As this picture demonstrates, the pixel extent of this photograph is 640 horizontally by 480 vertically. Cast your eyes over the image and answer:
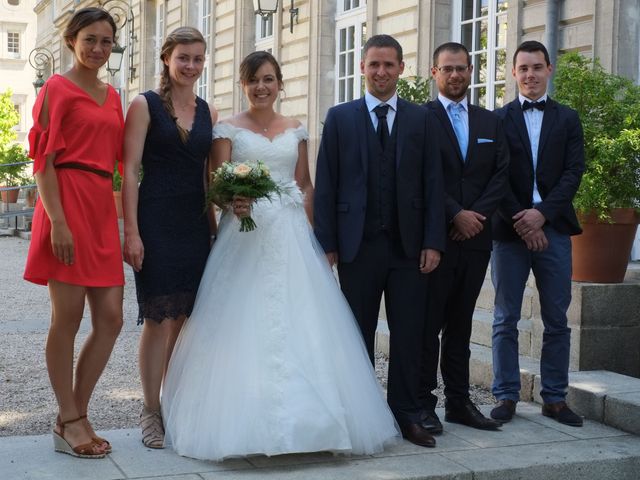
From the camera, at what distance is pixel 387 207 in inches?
208

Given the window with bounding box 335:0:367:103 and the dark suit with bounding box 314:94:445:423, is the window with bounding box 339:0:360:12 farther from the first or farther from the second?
the dark suit with bounding box 314:94:445:423

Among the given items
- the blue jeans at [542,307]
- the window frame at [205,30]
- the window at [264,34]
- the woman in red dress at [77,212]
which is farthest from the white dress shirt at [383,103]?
the window frame at [205,30]

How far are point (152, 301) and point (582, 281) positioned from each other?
3349mm

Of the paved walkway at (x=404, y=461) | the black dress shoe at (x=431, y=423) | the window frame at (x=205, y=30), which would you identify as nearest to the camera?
the paved walkway at (x=404, y=461)

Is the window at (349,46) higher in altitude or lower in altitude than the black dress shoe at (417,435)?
higher

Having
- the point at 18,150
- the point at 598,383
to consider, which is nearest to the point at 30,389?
the point at 598,383

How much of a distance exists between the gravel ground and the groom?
173 centimetres

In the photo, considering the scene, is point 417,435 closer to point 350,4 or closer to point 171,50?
point 171,50

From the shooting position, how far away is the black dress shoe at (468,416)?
5.68 meters

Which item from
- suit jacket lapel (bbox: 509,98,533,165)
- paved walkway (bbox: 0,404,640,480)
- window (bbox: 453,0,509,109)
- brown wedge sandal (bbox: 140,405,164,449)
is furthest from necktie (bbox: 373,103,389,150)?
window (bbox: 453,0,509,109)

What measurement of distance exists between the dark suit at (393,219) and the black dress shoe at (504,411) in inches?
29.1

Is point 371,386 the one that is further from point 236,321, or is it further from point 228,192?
point 228,192

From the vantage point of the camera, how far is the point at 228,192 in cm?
494

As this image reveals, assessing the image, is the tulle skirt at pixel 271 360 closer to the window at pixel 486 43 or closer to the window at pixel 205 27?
the window at pixel 486 43
